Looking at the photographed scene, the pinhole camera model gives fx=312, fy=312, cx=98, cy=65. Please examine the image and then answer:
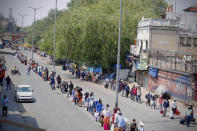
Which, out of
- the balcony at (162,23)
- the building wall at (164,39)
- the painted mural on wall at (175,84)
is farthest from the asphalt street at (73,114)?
→ the balcony at (162,23)

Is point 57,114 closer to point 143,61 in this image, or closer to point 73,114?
point 73,114

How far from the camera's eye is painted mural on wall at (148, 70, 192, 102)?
90.6 ft

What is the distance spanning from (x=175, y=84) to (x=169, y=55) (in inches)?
186

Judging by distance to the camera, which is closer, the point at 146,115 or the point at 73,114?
the point at 73,114

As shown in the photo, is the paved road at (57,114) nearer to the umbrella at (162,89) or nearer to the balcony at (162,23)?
the umbrella at (162,89)

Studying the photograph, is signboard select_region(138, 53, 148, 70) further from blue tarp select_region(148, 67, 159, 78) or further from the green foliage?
the green foliage

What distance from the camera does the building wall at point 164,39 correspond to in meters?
37.6

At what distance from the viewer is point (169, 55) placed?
109 feet

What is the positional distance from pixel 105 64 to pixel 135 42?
4.99 metres

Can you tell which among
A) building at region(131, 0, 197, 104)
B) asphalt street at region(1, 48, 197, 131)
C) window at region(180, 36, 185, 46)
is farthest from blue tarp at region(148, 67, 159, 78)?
window at region(180, 36, 185, 46)

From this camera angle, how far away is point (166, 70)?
1227 inches

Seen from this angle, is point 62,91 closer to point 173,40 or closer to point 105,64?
point 105,64

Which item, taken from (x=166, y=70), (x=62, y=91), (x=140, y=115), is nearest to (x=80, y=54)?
(x=62, y=91)

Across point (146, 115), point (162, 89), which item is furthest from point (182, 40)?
point (146, 115)
